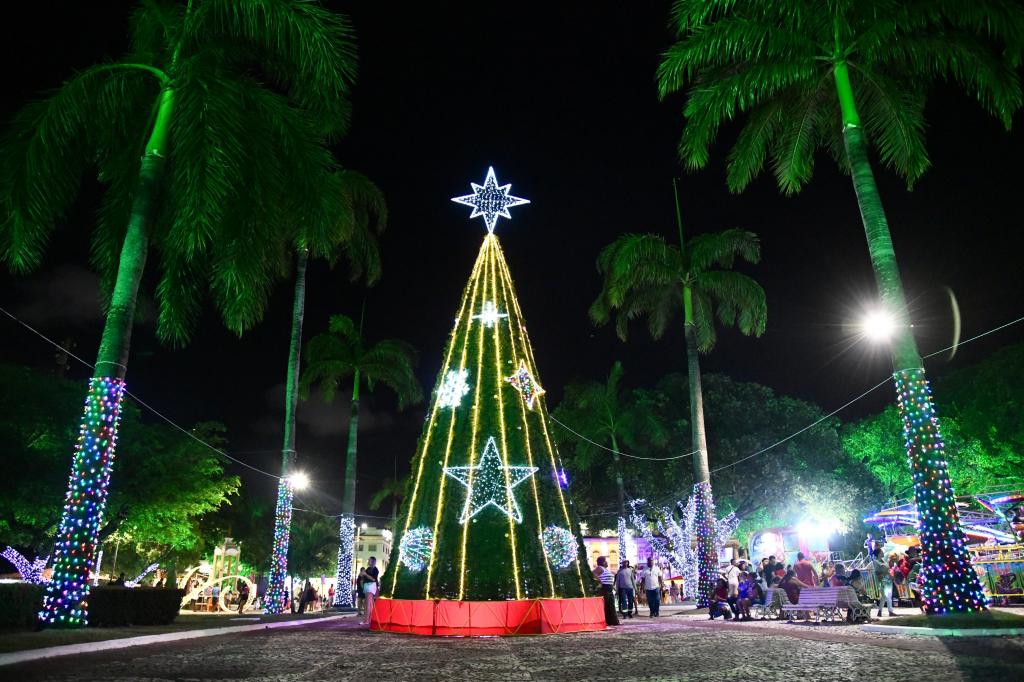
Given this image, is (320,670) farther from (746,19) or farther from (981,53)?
(981,53)

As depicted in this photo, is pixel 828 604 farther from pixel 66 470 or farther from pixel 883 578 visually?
pixel 66 470

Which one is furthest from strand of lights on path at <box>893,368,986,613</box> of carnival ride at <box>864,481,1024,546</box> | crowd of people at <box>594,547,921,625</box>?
carnival ride at <box>864,481,1024,546</box>

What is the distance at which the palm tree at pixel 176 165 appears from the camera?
38.9 ft

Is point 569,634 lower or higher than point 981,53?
lower

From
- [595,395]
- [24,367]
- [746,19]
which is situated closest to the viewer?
[746,19]

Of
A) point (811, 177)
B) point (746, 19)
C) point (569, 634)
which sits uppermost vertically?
point (746, 19)

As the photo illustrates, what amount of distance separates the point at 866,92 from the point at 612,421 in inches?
869

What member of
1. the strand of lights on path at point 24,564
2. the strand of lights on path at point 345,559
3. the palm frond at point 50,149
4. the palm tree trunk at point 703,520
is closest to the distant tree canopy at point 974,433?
the palm tree trunk at point 703,520

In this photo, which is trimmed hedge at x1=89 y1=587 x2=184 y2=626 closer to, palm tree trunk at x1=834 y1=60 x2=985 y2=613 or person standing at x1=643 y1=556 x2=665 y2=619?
person standing at x1=643 y1=556 x2=665 y2=619

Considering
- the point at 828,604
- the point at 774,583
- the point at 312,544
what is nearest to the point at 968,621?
the point at 828,604

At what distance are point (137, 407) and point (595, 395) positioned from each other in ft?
67.7

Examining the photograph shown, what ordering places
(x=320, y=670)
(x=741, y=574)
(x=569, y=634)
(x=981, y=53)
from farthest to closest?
(x=741, y=574) < (x=981, y=53) < (x=569, y=634) < (x=320, y=670)

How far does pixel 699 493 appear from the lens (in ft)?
71.5

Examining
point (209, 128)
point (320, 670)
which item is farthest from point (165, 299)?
point (320, 670)
